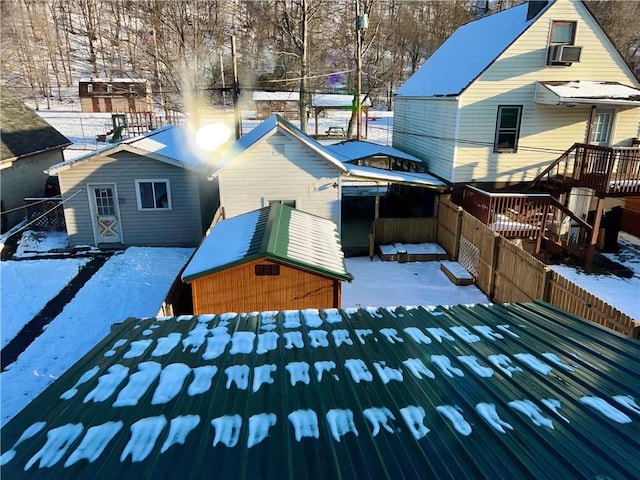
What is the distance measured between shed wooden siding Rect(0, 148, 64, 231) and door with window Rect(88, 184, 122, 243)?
3576mm

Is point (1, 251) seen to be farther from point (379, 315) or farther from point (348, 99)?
point (348, 99)

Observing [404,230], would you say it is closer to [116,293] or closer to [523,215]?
[523,215]

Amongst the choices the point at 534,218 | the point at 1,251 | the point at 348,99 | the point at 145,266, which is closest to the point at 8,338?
the point at 145,266

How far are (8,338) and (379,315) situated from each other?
890 centimetres

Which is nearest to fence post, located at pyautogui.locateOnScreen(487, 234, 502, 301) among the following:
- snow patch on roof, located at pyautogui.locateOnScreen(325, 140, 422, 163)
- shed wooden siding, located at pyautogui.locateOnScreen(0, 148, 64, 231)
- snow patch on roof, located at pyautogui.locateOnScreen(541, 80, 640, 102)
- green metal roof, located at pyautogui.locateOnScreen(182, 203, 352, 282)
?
green metal roof, located at pyautogui.locateOnScreen(182, 203, 352, 282)

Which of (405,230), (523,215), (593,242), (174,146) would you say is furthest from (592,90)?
(174,146)

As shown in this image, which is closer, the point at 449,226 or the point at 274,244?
the point at 274,244

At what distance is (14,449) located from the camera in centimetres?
309

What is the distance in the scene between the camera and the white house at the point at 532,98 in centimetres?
1516

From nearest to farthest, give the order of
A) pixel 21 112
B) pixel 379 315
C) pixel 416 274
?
pixel 379 315 → pixel 416 274 → pixel 21 112

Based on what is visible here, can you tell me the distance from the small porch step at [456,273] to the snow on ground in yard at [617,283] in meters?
3.42

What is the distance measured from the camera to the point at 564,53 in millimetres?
15109

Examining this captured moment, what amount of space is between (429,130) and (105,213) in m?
13.0

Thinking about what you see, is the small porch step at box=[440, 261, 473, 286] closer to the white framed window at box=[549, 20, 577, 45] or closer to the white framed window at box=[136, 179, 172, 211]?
the white framed window at box=[549, 20, 577, 45]
